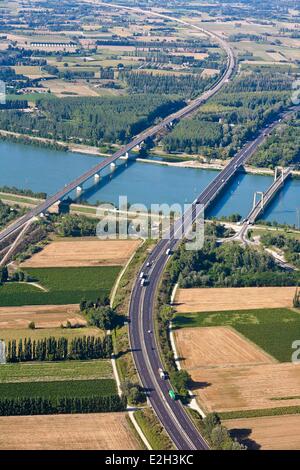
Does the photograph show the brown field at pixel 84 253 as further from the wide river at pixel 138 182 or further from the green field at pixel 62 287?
the wide river at pixel 138 182

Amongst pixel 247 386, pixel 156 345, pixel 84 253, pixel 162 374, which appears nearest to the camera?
pixel 247 386

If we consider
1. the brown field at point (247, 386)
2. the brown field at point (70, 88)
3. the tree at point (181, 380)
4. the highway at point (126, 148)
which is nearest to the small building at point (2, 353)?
the tree at point (181, 380)

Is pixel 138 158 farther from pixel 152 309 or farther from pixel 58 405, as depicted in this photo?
pixel 58 405

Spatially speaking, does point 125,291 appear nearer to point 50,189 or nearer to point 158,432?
point 158,432

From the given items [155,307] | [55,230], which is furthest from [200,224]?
[155,307]

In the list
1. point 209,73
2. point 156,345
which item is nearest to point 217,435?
point 156,345

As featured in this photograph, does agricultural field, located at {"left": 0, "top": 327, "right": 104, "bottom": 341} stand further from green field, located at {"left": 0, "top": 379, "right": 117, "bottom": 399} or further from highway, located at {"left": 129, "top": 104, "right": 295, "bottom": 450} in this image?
green field, located at {"left": 0, "top": 379, "right": 117, "bottom": 399}
